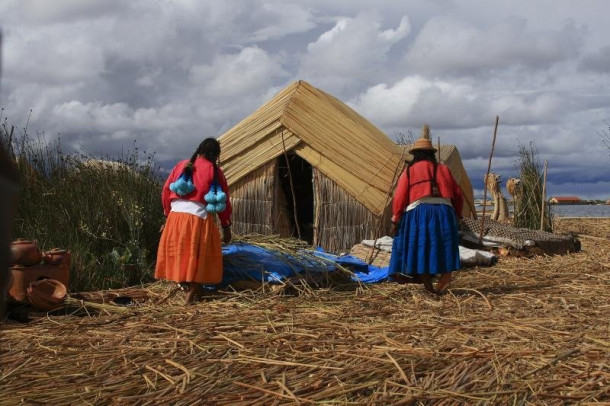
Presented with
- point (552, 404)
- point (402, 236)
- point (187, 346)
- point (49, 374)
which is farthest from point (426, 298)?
point (49, 374)

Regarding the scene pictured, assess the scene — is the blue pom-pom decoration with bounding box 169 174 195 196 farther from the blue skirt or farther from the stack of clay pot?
the blue skirt

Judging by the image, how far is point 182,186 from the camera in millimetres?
6168

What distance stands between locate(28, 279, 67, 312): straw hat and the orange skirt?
31.4 inches

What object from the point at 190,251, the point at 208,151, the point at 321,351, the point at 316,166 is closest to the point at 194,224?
the point at 190,251

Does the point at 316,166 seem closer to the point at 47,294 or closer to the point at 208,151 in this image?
the point at 208,151

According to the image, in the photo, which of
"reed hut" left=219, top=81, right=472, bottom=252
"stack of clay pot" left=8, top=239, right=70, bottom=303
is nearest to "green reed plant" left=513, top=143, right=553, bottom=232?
"reed hut" left=219, top=81, right=472, bottom=252

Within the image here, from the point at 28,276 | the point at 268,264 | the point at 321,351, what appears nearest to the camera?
the point at 321,351

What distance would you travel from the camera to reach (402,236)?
653 cm

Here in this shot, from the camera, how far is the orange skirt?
6141 millimetres

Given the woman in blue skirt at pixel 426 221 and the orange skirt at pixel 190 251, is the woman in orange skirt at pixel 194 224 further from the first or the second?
the woman in blue skirt at pixel 426 221

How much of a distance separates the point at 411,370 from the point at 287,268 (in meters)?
3.25

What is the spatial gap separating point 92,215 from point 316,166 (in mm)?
2998

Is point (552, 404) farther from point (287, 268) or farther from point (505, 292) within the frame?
point (287, 268)

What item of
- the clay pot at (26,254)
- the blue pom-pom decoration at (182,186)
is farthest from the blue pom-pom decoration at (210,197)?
the clay pot at (26,254)
